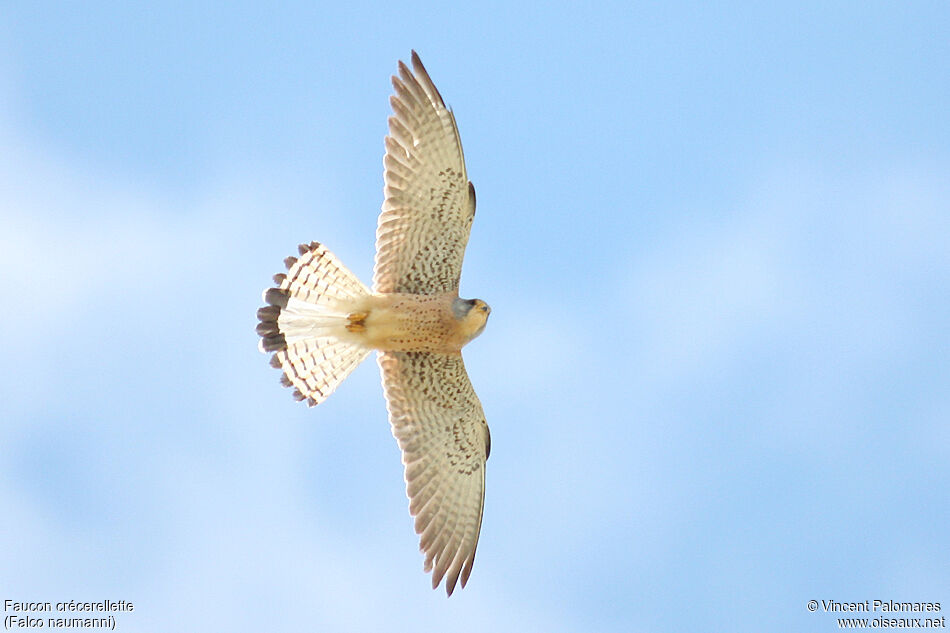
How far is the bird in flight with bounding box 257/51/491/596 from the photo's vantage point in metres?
8.23

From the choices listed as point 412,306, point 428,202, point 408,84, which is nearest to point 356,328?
point 412,306

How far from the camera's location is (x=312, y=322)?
330 inches

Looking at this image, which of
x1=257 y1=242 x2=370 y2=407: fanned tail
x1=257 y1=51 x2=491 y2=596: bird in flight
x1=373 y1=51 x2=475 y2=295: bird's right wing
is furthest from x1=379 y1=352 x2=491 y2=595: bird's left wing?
x1=373 y1=51 x2=475 y2=295: bird's right wing

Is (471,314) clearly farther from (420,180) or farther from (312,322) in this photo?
(312,322)

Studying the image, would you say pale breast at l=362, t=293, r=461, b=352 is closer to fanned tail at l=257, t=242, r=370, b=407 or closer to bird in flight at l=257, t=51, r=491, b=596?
bird in flight at l=257, t=51, r=491, b=596

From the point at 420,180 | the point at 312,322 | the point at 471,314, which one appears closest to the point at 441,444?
the point at 471,314

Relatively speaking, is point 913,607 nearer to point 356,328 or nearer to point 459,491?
point 459,491

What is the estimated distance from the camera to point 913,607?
27.1 ft

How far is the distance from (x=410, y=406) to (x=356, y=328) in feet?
2.56

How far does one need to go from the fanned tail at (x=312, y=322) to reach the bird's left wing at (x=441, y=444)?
0.42 meters

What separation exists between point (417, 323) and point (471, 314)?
1.36 feet

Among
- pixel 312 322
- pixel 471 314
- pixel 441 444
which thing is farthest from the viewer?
pixel 441 444

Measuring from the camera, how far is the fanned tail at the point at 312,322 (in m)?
8.25

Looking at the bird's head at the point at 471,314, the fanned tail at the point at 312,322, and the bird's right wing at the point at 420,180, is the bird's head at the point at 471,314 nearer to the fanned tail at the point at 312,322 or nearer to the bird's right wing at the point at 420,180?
the bird's right wing at the point at 420,180
